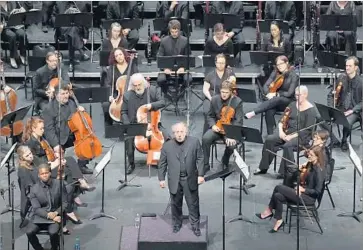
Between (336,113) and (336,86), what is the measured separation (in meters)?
1.62

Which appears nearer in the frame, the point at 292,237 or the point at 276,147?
the point at 292,237

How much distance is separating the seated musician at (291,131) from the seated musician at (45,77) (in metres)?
3.05

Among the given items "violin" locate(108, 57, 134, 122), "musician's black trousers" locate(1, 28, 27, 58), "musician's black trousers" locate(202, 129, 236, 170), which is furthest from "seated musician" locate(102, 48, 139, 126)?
"musician's black trousers" locate(1, 28, 27, 58)

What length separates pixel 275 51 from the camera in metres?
14.9

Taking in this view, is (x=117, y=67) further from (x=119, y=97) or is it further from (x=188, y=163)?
(x=188, y=163)

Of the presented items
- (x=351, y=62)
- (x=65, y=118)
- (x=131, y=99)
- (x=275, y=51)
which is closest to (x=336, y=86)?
(x=351, y=62)

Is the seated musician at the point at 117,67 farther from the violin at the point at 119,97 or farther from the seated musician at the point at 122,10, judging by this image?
the seated musician at the point at 122,10

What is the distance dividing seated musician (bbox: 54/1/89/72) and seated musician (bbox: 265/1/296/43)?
9.64 feet

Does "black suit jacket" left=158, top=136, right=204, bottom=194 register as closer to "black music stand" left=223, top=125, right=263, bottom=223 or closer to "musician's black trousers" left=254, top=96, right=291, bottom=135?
"black music stand" left=223, top=125, right=263, bottom=223

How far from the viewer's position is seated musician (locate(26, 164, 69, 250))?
11.0 meters

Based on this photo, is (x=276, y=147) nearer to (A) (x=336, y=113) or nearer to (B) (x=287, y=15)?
(A) (x=336, y=113)

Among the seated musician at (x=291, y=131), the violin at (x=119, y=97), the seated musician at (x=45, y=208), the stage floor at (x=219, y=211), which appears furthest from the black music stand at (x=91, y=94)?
the seated musician at (x=45, y=208)

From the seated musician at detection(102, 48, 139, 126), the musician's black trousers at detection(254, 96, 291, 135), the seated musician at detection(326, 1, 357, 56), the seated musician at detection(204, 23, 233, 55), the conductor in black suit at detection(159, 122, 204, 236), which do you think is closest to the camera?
the conductor in black suit at detection(159, 122, 204, 236)

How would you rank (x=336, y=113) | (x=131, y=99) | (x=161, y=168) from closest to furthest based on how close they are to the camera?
(x=161, y=168) < (x=336, y=113) < (x=131, y=99)
